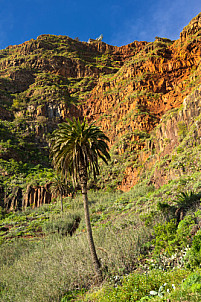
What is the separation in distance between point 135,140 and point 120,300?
140 feet

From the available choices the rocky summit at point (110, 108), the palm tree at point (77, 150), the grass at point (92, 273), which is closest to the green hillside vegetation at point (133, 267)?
the grass at point (92, 273)

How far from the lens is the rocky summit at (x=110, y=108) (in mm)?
32188

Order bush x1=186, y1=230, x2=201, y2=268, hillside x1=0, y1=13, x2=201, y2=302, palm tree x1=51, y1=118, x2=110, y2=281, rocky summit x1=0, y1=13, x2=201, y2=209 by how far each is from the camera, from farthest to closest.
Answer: rocky summit x1=0, y1=13, x2=201, y2=209 < palm tree x1=51, y1=118, x2=110, y2=281 < hillside x1=0, y1=13, x2=201, y2=302 < bush x1=186, y1=230, x2=201, y2=268

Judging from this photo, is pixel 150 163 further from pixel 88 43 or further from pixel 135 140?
pixel 88 43

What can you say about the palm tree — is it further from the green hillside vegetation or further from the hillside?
the hillside

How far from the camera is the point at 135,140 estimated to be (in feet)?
157

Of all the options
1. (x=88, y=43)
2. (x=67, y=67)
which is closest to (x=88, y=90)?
(x=67, y=67)

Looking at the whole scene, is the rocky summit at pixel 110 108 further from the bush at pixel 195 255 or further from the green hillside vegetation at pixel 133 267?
the bush at pixel 195 255

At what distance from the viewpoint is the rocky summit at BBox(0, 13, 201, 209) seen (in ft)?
106

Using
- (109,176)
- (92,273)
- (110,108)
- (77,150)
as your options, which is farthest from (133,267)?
(110,108)

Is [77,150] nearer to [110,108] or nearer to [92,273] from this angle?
[92,273]

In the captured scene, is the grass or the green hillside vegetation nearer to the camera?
the green hillside vegetation

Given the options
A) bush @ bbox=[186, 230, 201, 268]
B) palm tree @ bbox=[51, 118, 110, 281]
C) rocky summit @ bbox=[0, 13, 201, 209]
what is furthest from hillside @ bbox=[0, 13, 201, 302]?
palm tree @ bbox=[51, 118, 110, 281]

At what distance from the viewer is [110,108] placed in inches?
2776
